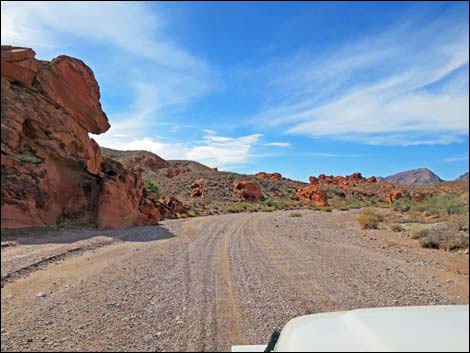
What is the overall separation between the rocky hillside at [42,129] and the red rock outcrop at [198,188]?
38181mm

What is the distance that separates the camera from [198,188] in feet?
143

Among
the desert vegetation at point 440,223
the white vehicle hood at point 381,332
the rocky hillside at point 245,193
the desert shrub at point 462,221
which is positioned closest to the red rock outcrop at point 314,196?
the rocky hillside at point 245,193

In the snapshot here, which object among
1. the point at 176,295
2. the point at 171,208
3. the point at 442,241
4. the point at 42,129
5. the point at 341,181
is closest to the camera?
the point at 42,129

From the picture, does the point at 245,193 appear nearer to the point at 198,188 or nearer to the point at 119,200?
the point at 198,188

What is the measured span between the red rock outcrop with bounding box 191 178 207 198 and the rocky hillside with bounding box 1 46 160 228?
38181mm

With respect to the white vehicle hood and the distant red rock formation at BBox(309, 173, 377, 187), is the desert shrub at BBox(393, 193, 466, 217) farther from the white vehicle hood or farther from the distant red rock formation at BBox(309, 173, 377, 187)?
the distant red rock formation at BBox(309, 173, 377, 187)

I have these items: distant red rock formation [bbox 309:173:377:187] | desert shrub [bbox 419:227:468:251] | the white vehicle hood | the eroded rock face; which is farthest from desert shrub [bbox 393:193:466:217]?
distant red rock formation [bbox 309:173:377:187]

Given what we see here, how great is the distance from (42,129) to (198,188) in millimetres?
41008

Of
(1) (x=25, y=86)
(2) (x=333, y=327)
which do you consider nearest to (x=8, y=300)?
(1) (x=25, y=86)

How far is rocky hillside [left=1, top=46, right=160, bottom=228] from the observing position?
1836 millimetres

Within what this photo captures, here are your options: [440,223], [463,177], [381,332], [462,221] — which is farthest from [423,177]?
[381,332]

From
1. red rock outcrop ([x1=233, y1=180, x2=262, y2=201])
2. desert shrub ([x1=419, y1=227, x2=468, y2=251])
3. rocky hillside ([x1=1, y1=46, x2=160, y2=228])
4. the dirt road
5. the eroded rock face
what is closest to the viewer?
the dirt road

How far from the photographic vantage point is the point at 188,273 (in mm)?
4191

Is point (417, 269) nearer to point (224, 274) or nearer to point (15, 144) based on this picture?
point (224, 274)
